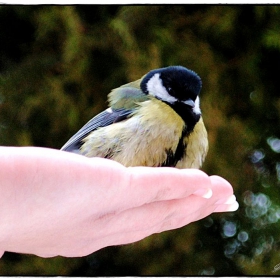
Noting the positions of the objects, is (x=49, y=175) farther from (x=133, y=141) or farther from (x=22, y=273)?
(x=22, y=273)

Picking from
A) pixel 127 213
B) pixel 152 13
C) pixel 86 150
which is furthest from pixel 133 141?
pixel 152 13

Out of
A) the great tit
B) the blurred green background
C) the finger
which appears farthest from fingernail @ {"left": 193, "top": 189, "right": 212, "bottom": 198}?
the blurred green background

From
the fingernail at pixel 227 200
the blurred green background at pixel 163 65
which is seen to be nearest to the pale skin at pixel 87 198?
the fingernail at pixel 227 200

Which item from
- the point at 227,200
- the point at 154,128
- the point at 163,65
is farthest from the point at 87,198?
the point at 163,65

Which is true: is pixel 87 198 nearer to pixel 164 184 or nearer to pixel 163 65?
pixel 164 184

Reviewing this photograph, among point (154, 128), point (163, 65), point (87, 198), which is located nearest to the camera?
point (87, 198)
